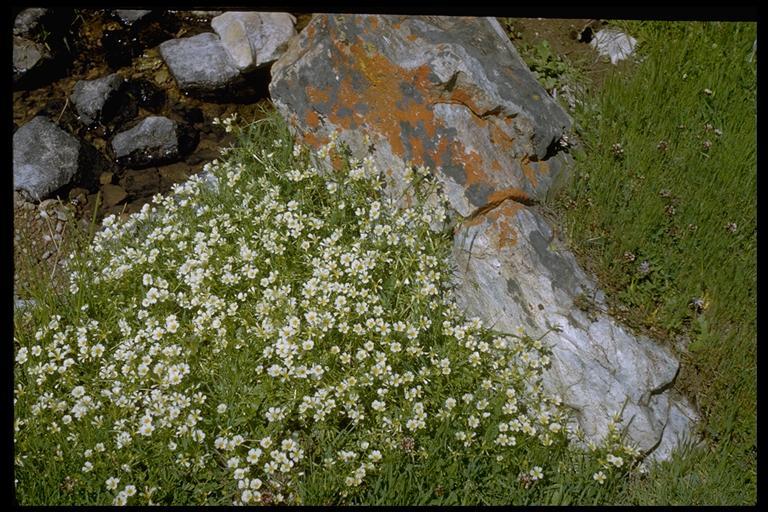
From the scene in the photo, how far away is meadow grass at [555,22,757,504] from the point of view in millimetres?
3918

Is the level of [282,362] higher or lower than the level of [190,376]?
higher

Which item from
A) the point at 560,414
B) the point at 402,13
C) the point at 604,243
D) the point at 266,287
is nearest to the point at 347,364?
the point at 266,287

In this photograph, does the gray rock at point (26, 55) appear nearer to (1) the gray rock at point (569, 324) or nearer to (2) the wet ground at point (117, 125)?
(2) the wet ground at point (117, 125)

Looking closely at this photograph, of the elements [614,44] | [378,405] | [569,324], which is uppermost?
[614,44]

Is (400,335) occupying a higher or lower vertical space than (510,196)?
lower

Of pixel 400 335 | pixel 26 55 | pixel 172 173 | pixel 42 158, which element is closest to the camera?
pixel 400 335

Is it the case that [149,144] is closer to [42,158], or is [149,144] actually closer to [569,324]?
[42,158]

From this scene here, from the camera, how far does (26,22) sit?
6.19 metres

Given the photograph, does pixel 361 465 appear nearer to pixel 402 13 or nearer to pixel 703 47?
pixel 402 13

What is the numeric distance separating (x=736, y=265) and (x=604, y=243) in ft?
2.59

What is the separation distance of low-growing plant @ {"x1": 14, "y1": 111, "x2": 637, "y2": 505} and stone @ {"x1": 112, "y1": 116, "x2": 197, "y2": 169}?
123 cm

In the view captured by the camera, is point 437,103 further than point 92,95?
No

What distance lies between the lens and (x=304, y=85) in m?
4.97

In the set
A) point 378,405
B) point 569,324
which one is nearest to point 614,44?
point 569,324
